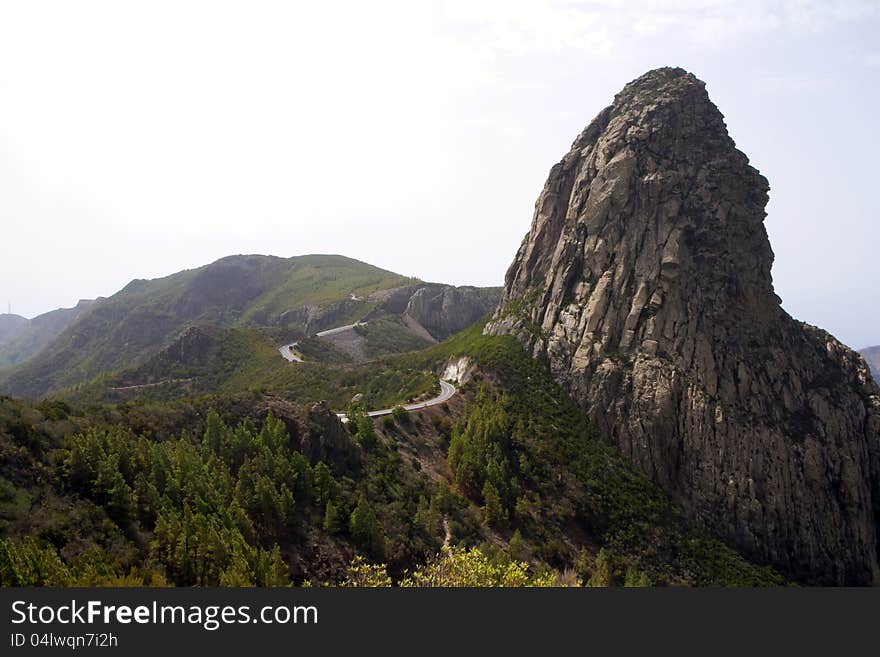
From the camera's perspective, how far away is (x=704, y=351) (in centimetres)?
7000

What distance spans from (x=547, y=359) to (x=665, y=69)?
6717 centimetres

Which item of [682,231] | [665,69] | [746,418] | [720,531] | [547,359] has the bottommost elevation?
[720,531]

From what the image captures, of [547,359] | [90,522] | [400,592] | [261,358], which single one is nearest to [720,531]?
[547,359]

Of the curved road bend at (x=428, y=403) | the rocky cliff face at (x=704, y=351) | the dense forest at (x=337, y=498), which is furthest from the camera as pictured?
the curved road bend at (x=428, y=403)

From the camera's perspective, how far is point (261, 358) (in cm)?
12838

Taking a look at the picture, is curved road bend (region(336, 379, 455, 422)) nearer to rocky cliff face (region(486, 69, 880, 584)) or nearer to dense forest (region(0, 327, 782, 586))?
dense forest (region(0, 327, 782, 586))

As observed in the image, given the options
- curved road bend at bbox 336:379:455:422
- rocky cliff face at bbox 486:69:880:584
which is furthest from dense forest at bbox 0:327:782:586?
rocky cliff face at bbox 486:69:880:584

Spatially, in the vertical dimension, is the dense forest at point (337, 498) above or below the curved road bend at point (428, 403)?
below

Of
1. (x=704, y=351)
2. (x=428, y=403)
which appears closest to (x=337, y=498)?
(x=428, y=403)

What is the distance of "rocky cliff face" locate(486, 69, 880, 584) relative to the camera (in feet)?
213

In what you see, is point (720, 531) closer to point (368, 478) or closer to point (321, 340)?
point (368, 478)

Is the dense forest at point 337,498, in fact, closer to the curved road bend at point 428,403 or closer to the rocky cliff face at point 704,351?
the curved road bend at point 428,403

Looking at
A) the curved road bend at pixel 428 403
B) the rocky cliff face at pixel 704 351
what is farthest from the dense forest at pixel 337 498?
the rocky cliff face at pixel 704 351

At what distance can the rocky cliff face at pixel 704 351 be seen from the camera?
213 feet
